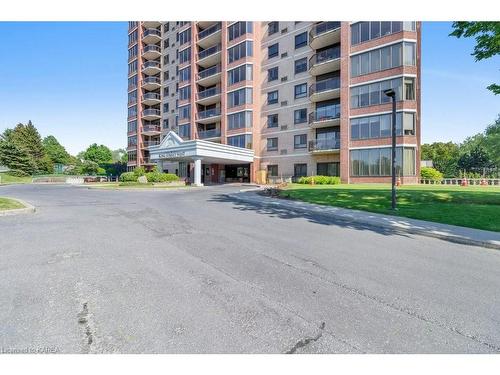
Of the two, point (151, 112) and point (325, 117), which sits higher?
point (151, 112)

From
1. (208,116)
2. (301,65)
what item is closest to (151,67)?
(208,116)

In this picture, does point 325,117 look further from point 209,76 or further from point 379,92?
point 209,76

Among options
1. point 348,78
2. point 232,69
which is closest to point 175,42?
point 232,69

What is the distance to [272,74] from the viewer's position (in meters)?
37.6

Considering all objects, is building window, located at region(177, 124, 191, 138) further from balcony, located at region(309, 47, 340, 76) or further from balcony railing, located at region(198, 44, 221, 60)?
balcony, located at region(309, 47, 340, 76)

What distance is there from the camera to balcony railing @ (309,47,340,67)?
102ft

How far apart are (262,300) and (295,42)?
126ft

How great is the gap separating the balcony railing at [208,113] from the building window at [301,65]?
13261mm

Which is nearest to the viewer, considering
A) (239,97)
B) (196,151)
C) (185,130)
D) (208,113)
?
(196,151)

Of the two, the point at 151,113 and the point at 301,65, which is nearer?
the point at 301,65

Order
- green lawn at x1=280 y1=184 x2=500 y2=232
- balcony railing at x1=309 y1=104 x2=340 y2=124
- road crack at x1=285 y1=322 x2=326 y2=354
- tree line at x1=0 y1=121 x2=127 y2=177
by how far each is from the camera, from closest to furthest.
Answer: road crack at x1=285 y1=322 x2=326 y2=354 < green lawn at x1=280 y1=184 x2=500 y2=232 < balcony railing at x1=309 y1=104 x2=340 y2=124 < tree line at x1=0 y1=121 x2=127 y2=177

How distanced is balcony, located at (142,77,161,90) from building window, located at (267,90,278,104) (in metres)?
28.8

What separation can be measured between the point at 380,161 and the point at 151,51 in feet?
165

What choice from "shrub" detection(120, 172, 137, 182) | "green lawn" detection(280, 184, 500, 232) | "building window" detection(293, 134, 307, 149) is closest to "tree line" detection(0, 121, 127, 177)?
"shrub" detection(120, 172, 137, 182)
